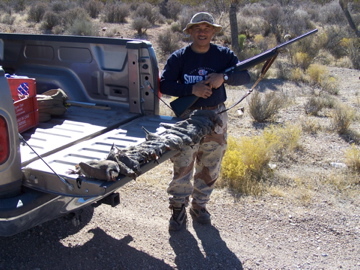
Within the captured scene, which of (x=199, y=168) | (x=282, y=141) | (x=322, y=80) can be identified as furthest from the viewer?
(x=322, y=80)

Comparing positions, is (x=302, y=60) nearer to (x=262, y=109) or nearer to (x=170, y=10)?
(x=262, y=109)

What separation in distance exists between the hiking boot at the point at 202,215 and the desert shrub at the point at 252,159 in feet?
2.89

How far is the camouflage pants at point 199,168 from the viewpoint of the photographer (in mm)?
3904

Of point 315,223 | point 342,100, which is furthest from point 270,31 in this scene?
point 315,223

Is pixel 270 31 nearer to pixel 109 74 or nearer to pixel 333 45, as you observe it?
pixel 333 45

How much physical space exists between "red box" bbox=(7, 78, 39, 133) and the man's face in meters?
1.43

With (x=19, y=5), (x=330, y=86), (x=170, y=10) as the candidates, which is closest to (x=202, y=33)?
(x=330, y=86)

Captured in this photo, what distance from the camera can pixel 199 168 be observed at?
4152 millimetres

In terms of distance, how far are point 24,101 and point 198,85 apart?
141 centimetres

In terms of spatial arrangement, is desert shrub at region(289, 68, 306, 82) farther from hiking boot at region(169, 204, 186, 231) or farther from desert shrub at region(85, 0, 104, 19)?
desert shrub at region(85, 0, 104, 19)

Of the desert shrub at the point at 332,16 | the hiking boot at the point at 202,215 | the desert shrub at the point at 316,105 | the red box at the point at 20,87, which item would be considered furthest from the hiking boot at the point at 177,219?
the desert shrub at the point at 332,16

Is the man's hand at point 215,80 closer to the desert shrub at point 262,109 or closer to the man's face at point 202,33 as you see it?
the man's face at point 202,33

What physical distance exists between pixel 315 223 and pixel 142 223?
165cm

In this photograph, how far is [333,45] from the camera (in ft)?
55.2
